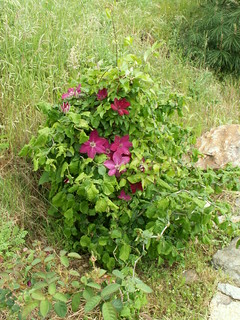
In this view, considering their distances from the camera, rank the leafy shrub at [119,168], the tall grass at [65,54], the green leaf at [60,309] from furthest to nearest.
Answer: the tall grass at [65,54] < the leafy shrub at [119,168] < the green leaf at [60,309]

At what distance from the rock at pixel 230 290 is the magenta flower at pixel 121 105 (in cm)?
115

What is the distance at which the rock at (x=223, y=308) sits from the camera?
7.85ft

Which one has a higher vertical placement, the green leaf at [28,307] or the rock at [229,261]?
the green leaf at [28,307]

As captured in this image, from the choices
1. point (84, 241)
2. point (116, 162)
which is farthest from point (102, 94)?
point (84, 241)

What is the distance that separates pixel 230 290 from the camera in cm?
253

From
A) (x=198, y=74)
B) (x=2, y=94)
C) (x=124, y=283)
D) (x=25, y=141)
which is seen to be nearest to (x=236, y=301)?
(x=124, y=283)

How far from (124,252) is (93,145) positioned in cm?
60

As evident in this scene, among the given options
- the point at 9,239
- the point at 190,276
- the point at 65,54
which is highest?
the point at 65,54

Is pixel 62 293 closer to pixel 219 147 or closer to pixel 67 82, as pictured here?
pixel 67 82

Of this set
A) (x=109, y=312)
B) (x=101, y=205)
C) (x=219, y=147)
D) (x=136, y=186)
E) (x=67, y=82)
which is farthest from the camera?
(x=219, y=147)

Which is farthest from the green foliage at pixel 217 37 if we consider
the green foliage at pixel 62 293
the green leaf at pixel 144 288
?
the green leaf at pixel 144 288

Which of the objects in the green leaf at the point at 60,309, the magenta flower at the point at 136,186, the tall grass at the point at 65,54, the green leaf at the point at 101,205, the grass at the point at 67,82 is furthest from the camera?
the tall grass at the point at 65,54

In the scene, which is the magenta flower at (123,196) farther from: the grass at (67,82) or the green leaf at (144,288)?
the green leaf at (144,288)

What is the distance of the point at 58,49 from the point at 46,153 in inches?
54.6
